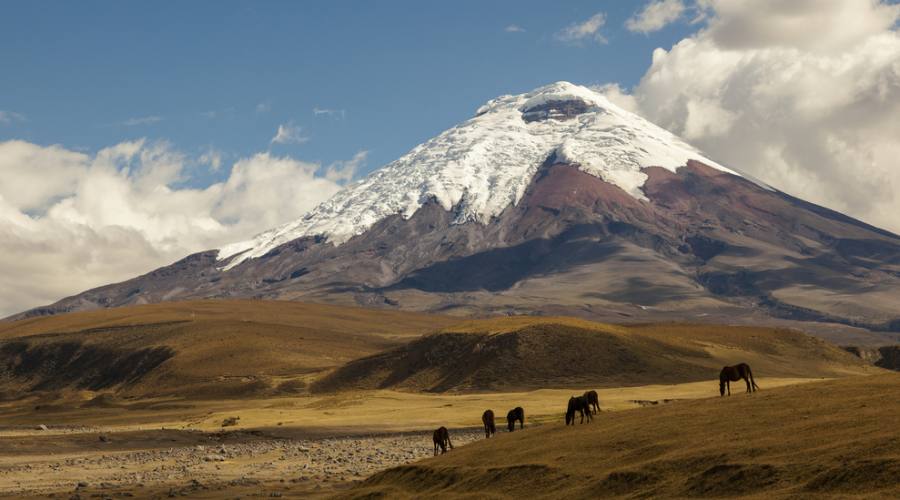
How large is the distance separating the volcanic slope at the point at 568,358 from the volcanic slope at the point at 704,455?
93.8 m

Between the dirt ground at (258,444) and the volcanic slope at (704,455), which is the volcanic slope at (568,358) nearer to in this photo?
the dirt ground at (258,444)

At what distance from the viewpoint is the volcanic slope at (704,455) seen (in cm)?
2508

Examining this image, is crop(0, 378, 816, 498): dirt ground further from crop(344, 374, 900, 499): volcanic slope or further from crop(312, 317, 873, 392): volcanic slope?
crop(312, 317, 873, 392): volcanic slope

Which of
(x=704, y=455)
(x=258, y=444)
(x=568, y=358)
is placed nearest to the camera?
(x=704, y=455)

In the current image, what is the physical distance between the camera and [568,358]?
464 feet

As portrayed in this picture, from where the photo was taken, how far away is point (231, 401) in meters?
151

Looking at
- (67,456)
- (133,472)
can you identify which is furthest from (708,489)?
(67,456)

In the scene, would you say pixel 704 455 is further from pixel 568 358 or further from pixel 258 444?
pixel 568 358

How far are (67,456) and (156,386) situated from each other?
118280 mm

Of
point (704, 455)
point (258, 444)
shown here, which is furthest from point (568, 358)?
point (704, 455)

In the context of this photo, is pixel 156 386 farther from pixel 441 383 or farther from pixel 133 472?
pixel 133 472

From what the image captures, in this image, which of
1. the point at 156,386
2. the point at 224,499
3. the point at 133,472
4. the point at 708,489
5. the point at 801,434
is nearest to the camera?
the point at 708,489

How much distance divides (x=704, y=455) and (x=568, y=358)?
114 meters

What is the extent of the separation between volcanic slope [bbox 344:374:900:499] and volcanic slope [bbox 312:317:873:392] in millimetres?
93755
